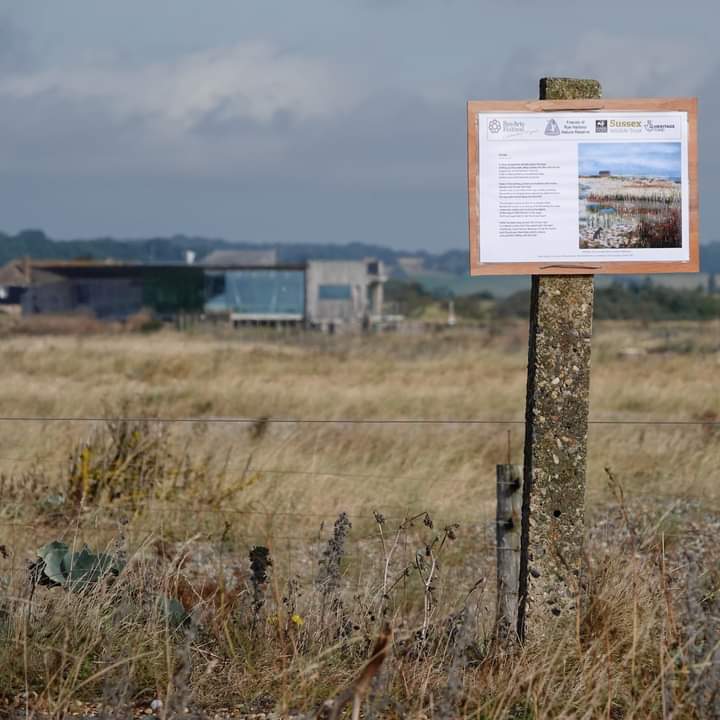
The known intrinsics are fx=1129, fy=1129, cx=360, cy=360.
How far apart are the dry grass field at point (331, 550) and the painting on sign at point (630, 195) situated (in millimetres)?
1311

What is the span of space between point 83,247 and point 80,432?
177150mm

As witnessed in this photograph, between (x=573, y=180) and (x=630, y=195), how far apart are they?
258mm

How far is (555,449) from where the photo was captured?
4730mm

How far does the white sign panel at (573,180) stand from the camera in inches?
186

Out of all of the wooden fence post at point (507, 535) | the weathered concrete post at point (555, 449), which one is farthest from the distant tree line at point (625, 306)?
the weathered concrete post at point (555, 449)

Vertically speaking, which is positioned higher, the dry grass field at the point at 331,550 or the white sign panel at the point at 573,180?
the white sign panel at the point at 573,180

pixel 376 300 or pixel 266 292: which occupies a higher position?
pixel 266 292

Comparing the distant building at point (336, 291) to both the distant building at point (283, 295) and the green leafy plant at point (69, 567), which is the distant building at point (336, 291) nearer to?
the distant building at point (283, 295)

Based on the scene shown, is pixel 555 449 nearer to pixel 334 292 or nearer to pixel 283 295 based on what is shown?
pixel 283 295

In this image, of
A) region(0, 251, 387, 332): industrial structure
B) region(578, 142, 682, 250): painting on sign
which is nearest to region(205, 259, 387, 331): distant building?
region(0, 251, 387, 332): industrial structure

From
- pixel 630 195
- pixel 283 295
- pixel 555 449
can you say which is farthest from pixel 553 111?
pixel 283 295

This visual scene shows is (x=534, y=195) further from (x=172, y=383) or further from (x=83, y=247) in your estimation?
A: (x=83, y=247)

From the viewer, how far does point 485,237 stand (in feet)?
15.5

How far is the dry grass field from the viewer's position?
411cm
